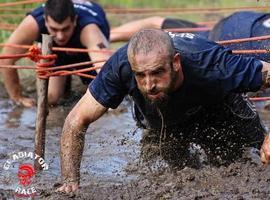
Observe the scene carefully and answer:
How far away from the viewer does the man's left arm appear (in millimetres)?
6629

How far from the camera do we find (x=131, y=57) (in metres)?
3.91

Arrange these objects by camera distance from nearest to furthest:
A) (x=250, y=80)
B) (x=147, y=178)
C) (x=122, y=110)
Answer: (x=250, y=80) → (x=147, y=178) → (x=122, y=110)

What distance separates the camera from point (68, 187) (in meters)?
4.11

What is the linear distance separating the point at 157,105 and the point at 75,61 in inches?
120

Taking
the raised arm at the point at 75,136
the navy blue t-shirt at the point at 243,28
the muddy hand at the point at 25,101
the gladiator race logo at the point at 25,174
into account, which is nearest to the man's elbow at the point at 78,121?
the raised arm at the point at 75,136

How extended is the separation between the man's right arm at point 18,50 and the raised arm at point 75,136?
2.88 m

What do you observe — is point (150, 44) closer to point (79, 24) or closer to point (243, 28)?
point (243, 28)

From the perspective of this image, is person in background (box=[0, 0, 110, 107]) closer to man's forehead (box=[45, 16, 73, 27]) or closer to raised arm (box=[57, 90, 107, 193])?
man's forehead (box=[45, 16, 73, 27])

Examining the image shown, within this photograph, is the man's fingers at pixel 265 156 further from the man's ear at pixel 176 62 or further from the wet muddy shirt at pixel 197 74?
the man's ear at pixel 176 62

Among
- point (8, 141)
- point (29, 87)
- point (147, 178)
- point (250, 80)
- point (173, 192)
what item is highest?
point (250, 80)

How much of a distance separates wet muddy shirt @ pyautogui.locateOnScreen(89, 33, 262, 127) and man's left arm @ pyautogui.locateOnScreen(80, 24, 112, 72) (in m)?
2.41

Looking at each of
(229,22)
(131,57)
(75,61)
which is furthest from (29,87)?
(131,57)

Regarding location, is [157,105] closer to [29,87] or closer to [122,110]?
[122,110]

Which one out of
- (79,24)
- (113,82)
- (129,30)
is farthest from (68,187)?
(129,30)
